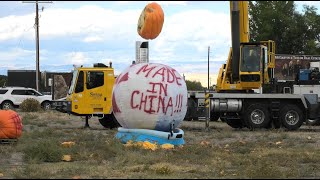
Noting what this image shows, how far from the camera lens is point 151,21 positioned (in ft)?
46.5

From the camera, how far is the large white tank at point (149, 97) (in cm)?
1415

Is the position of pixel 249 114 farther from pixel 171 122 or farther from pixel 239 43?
pixel 171 122

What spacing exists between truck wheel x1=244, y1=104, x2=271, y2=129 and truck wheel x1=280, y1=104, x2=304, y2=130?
2.31 feet

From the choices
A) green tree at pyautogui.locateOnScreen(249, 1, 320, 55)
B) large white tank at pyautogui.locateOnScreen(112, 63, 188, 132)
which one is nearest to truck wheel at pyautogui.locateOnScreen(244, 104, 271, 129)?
large white tank at pyautogui.locateOnScreen(112, 63, 188, 132)

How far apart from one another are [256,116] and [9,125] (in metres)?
10.6

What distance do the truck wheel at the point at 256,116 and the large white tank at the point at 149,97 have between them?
24.8 ft

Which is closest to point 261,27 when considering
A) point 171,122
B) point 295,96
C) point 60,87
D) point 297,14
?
point 297,14

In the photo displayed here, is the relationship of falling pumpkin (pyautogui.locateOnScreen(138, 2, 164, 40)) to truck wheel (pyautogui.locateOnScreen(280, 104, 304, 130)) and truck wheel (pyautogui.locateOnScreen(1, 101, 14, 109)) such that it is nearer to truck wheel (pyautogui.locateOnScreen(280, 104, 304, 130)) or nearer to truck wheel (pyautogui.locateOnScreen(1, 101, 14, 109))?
truck wheel (pyautogui.locateOnScreen(280, 104, 304, 130))

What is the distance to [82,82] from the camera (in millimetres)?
22094

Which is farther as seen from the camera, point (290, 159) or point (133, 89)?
point (133, 89)

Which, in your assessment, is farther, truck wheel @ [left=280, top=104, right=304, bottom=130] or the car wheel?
the car wheel

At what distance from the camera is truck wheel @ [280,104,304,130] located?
21.8 m

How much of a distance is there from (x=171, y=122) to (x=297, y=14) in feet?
180

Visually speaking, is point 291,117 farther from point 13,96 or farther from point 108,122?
point 13,96
